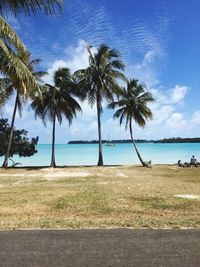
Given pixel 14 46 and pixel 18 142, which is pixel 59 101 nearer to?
pixel 18 142

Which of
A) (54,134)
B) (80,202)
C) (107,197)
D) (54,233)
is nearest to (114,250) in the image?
(54,233)

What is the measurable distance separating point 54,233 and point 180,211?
440 centimetres

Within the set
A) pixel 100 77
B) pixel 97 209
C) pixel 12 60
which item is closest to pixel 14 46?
pixel 12 60

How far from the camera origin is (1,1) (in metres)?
12.4

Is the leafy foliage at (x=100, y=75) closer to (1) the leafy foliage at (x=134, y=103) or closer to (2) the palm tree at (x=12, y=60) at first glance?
(1) the leafy foliage at (x=134, y=103)

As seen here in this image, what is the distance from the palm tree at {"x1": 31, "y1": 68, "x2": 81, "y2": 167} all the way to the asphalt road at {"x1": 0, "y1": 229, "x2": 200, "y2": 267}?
2654cm

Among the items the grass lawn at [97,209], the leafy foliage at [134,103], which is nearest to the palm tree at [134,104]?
the leafy foliage at [134,103]

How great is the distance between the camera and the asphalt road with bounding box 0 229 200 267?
516 centimetres

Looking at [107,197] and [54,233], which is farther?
[107,197]

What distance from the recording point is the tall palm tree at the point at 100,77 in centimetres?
3212

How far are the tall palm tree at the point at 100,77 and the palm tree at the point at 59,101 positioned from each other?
54.2 inches

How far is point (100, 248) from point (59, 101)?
27987mm

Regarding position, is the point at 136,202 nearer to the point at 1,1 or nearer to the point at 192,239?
the point at 192,239

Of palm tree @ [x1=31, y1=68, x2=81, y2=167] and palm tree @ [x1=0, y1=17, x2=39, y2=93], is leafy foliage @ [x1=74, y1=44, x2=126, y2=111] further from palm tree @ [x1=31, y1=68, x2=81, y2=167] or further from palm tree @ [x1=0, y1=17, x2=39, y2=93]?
palm tree @ [x1=0, y1=17, x2=39, y2=93]
